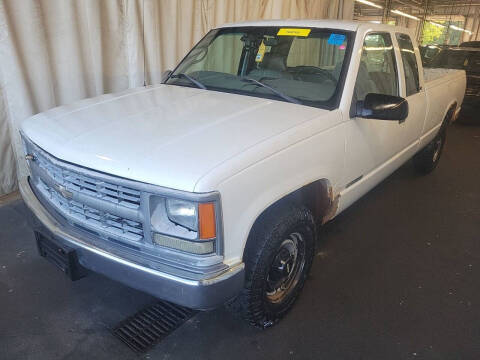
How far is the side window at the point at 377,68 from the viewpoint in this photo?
2822mm

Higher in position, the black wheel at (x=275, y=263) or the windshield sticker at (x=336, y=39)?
the windshield sticker at (x=336, y=39)

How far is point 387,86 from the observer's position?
10.5ft

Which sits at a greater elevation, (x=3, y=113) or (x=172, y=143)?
(x=172, y=143)

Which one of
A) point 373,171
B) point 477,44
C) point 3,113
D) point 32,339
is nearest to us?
point 32,339

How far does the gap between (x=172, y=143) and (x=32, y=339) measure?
1469 mm

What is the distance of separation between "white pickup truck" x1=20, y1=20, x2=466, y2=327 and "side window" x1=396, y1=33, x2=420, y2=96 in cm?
11

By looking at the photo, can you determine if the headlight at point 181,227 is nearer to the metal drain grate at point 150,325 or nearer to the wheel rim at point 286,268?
the wheel rim at point 286,268

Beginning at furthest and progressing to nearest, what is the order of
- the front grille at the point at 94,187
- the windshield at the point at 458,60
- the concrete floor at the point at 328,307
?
the windshield at the point at 458,60 → the concrete floor at the point at 328,307 → the front grille at the point at 94,187

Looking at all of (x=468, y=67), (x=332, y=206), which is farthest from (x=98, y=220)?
(x=468, y=67)

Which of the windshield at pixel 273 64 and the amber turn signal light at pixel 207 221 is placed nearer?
the amber turn signal light at pixel 207 221

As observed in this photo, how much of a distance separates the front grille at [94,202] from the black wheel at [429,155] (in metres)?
4.13

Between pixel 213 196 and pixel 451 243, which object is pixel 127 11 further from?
pixel 451 243

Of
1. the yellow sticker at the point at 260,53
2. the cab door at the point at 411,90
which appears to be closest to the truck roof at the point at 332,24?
the yellow sticker at the point at 260,53

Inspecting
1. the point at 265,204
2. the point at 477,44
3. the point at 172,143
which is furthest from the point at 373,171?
the point at 477,44
